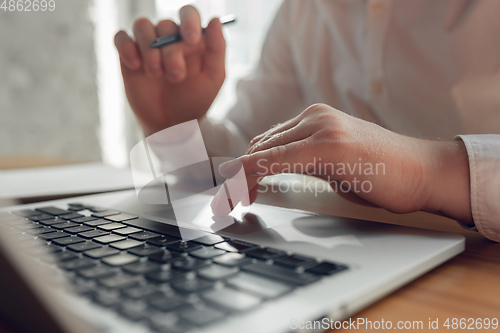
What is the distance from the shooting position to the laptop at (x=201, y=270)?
0.11 metres

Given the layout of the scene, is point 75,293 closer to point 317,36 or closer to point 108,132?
point 317,36

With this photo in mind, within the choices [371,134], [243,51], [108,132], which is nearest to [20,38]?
[108,132]

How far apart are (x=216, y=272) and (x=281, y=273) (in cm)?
3

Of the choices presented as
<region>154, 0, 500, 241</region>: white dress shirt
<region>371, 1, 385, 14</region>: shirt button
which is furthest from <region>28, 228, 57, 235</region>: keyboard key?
<region>371, 1, 385, 14</region>: shirt button

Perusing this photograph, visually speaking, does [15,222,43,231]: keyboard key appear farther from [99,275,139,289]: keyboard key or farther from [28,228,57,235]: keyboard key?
[99,275,139,289]: keyboard key

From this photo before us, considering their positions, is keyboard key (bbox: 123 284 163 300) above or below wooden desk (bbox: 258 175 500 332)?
above

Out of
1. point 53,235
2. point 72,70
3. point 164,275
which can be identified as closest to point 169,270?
point 164,275

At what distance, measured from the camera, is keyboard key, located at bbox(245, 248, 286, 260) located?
18 cm

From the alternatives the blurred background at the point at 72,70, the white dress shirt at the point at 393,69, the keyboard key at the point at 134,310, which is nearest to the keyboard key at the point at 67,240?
the keyboard key at the point at 134,310

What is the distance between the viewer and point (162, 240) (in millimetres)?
211

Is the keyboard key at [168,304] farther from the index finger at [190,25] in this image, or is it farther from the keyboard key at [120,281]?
the index finger at [190,25]

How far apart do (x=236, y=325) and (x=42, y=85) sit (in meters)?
1.39

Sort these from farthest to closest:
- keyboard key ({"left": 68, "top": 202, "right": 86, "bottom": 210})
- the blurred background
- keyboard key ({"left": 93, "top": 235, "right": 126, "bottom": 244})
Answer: the blurred background < keyboard key ({"left": 68, "top": 202, "right": 86, "bottom": 210}) < keyboard key ({"left": 93, "top": 235, "right": 126, "bottom": 244})

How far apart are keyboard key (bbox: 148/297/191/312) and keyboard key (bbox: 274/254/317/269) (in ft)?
0.19
